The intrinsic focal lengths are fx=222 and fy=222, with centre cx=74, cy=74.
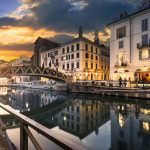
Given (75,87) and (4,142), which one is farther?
(75,87)

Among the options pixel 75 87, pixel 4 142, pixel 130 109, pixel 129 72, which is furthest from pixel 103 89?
pixel 4 142

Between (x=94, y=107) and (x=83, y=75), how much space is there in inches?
1371

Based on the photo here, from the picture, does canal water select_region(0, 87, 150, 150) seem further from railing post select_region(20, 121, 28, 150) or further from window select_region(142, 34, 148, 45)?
window select_region(142, 34, 148, 45)

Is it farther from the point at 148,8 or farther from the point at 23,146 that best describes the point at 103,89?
the point at 23,146

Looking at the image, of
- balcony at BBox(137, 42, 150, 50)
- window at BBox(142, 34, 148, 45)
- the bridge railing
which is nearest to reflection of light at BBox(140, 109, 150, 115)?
balcony at BBox(137, 42, 150, 50)

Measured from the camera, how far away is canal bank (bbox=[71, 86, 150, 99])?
2998cm

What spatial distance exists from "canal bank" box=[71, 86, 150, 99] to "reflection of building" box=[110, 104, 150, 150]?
6.16 meters

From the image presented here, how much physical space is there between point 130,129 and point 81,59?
4803 centimetres

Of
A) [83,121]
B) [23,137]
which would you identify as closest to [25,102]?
[83,121]

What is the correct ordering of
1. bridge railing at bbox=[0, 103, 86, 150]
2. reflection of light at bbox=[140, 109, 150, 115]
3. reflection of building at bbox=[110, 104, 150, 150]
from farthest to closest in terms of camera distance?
1. reflection of light at bbox=[140, 109, 150, 115]
2. reflection of building at bbox=[110, 104, 150, 150]
3. bridge railing at bbox=[0, 103, 86, 150]

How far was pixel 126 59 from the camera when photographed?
42.7m

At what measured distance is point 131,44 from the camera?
42031 mm

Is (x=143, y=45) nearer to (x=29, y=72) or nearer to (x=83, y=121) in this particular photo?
(x=83, y=121)

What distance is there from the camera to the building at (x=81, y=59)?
6425cm
